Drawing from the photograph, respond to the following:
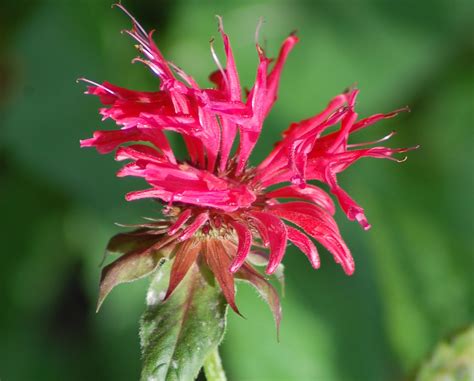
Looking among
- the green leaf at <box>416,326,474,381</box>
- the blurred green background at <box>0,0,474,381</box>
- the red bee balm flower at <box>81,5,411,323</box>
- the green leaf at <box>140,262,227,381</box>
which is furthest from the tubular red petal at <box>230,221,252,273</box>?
the blurred green background at <box>0,0,474,381</box>

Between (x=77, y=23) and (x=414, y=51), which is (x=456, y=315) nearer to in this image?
(x=414, y=51)

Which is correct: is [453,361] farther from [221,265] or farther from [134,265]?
[134,265]

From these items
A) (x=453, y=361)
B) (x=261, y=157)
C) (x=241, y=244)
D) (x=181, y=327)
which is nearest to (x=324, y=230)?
(x=241, y=244)

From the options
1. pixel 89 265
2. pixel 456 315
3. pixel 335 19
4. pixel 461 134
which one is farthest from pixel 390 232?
pixel 89 265

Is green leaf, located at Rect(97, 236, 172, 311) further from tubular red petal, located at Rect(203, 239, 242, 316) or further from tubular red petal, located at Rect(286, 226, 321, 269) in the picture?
tubular red petal, located at Rect(286, 226, 321, 269)

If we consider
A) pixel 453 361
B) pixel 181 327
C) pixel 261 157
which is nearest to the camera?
pixel 181 327
